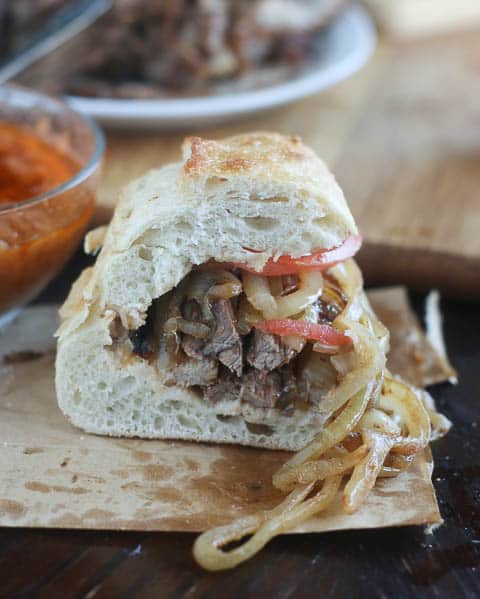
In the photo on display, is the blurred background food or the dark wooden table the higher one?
the blurred background food

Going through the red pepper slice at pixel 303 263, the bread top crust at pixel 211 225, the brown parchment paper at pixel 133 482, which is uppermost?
the bread top crust at pixel 211 225

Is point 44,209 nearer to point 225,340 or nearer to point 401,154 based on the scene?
point 225,340

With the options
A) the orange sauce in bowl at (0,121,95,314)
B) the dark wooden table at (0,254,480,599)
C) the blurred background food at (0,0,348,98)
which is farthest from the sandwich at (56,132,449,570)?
the blurred background food at (0,0,348,98)

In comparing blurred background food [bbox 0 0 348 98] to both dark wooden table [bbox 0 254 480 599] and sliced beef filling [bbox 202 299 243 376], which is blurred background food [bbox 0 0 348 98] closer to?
sliced beef filling [bbox 202 299 243 376]

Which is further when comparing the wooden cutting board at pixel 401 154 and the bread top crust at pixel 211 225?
the wooden cutting board at pixel 401 154

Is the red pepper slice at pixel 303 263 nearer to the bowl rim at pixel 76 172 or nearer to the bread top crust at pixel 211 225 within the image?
the bread top crust at pixel 211 225

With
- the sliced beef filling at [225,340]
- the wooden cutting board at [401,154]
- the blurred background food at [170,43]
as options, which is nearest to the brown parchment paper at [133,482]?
the sliced beef filling at [225,340]
